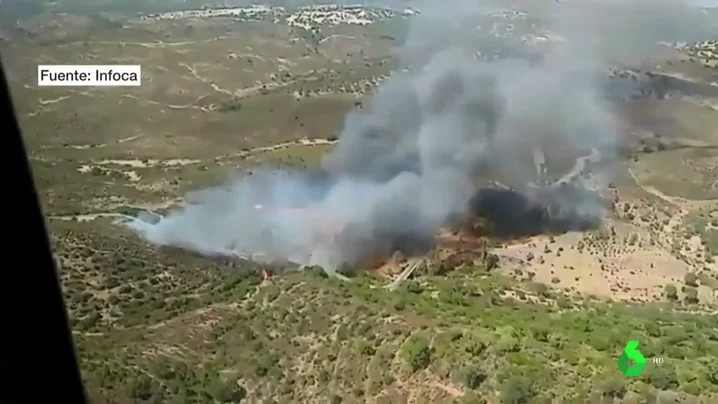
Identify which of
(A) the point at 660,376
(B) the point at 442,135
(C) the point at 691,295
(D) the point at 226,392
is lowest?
(D) the point at 226,392

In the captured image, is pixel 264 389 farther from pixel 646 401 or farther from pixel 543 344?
pixel 646 401

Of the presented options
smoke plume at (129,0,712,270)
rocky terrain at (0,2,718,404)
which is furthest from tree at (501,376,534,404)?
smoke plume at (129,0,712,270)

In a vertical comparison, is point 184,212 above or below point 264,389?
above

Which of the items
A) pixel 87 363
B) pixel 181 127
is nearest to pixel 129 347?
pixel 87 363

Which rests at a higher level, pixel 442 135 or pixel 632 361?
pixel 442 135

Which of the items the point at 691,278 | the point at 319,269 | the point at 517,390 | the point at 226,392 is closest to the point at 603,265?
the point at 691,278

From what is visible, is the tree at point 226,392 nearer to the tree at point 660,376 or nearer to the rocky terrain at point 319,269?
the rocky terrain at point 319,269

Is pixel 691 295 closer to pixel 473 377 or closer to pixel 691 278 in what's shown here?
pixel 691 278
